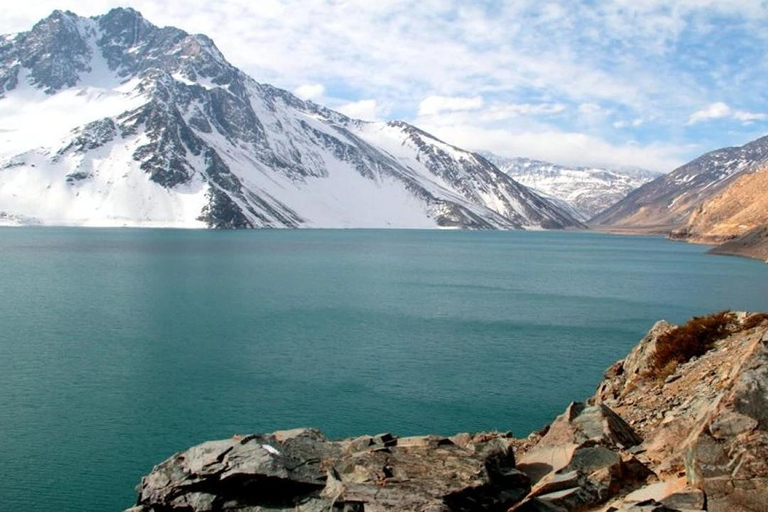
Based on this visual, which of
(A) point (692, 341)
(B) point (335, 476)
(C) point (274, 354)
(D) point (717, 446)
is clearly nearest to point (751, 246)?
(C) point (274, 354)

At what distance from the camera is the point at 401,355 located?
50.6 m

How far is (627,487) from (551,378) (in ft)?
99.0

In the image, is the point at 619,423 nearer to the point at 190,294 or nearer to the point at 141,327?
the point at 141,327

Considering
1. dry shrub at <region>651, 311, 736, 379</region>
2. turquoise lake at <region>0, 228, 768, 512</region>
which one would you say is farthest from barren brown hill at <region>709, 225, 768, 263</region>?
dry shrub at <region>651, 311, 736, 379</region>

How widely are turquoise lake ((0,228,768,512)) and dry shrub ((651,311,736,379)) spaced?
1166 cm

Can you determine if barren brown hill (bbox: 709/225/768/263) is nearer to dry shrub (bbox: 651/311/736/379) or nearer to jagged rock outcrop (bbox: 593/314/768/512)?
dry shrub (bbox: 651/311/736/379)

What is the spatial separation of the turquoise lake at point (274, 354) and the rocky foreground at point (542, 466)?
11.6m

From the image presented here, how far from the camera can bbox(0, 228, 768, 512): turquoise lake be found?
32719 mm

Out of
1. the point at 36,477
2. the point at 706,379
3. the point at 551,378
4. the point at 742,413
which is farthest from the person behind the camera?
the point at 551,378

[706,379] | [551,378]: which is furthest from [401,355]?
[706,379]

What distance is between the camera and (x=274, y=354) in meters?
50.8

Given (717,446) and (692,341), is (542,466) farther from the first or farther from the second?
(692,341)

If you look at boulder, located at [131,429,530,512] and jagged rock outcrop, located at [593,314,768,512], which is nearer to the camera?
jagged rock outcrop, located at [593,314,768,512]

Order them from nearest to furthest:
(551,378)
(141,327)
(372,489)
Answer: (372,489)
(551,378)
(141,327)
